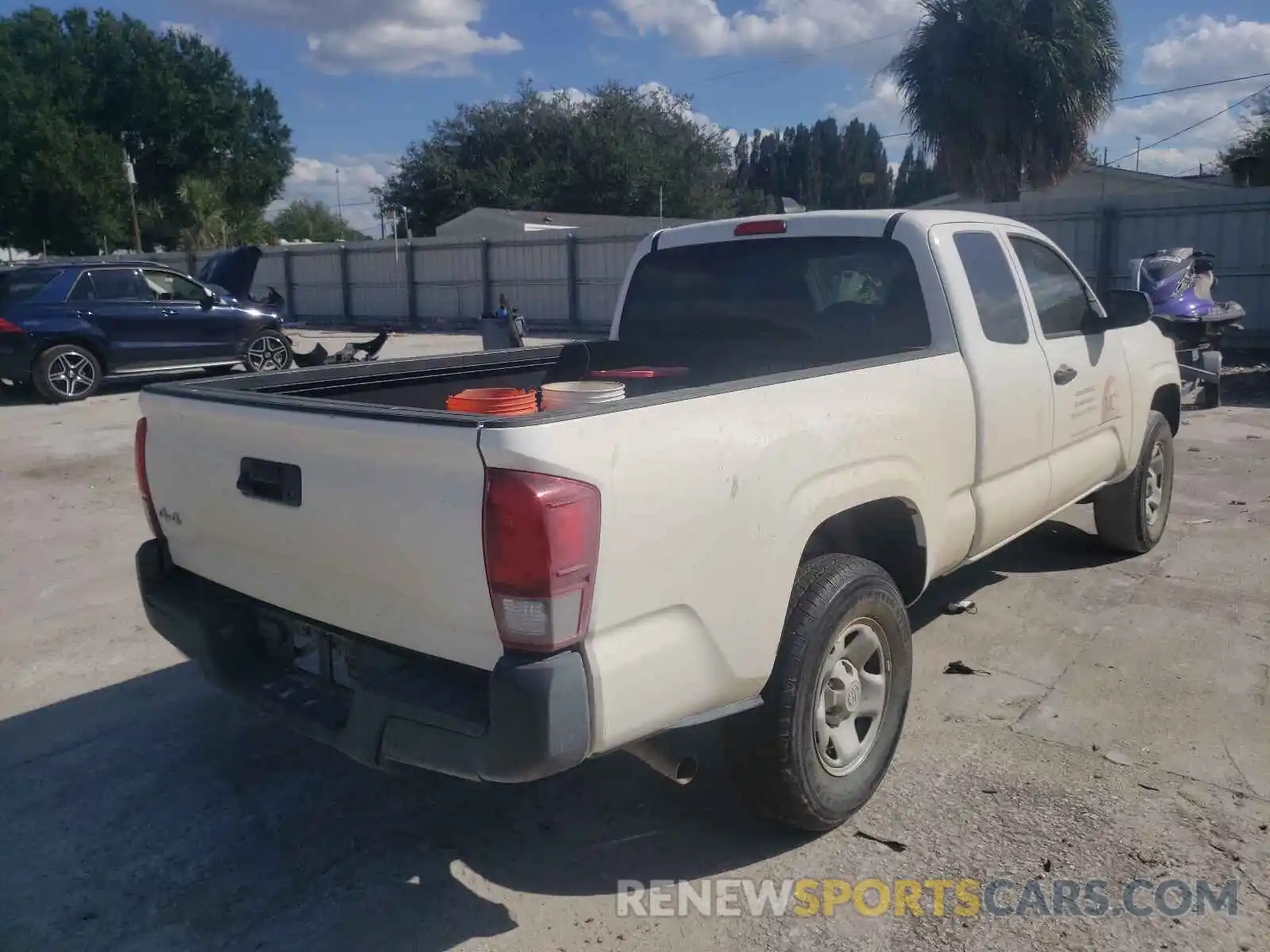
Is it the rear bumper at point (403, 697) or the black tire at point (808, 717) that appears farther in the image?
the black tire at point (808, 717)

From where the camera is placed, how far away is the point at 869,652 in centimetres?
347

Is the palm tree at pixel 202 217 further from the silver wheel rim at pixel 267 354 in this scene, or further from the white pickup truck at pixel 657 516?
the white pickup truck at pixel 657 516

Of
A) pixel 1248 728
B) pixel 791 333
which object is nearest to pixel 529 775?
pixel 791 333

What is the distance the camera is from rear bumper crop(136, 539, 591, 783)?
2.46m

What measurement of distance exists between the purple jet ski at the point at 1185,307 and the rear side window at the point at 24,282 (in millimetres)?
12801

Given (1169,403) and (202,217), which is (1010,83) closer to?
(1169,403)

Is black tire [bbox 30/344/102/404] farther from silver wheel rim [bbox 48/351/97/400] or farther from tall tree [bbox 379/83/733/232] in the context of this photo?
tall tree [bbox 379/83/733/232]

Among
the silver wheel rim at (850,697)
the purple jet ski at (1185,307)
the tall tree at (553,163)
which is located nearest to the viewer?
the silver wheel rim at (850,697)

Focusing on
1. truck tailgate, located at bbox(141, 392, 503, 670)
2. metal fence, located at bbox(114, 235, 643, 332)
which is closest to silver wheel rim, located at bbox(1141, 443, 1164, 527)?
truck tailgate, located at bbox(141, 392, 503, 670)

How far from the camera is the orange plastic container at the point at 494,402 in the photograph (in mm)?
3629

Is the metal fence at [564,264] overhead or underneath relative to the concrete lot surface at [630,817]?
overhead

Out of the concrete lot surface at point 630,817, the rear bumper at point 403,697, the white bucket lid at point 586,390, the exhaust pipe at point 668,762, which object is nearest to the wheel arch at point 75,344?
the concrete lot surface at point 630,817

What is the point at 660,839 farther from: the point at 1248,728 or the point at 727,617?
the point at 1248,728

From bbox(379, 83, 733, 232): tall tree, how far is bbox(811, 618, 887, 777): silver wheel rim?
175 feet
